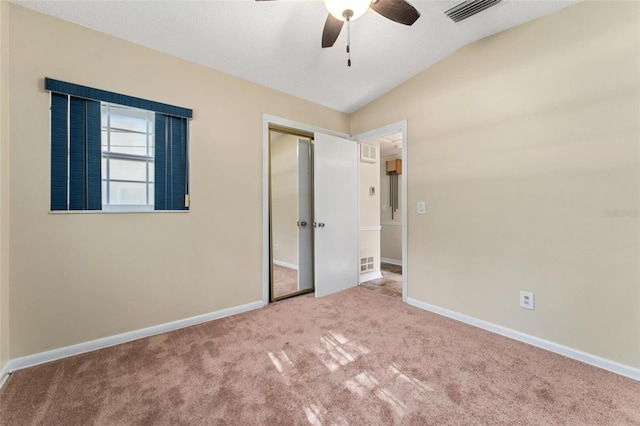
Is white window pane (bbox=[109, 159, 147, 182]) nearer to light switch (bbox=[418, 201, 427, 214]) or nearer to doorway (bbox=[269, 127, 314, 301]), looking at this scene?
doorway (bbox=[269, 127, 314, 301])

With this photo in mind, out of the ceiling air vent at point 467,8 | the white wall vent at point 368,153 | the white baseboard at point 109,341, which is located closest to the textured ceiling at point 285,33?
the ceiling air vent at point 467,8

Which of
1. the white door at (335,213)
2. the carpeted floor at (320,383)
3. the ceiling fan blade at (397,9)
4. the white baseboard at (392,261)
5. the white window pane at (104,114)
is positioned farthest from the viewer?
the white baseboard at (392,261)

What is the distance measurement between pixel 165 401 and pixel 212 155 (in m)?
2.00

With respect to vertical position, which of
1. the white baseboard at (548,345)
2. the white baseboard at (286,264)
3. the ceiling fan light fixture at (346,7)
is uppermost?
the ceiling fan light fixture at (346,7)

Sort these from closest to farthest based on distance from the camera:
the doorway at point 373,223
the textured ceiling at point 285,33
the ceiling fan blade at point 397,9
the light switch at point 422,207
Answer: the ceiling fan blade at point 397,9
the textured ceiling at point 285,33
the light switch at point 422,207
the doorway at point 373,223

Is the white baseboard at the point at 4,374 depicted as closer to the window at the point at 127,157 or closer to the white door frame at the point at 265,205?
the window at the point at 127,157

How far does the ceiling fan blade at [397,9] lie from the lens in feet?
5.35

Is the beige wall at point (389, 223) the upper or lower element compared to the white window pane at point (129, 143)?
lower

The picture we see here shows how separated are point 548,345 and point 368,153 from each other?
9.99ft

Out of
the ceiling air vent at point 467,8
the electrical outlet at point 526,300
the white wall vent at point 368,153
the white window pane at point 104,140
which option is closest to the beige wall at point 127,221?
the white window pane at point 104,140

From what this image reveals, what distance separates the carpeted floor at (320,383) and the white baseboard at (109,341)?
68 mm

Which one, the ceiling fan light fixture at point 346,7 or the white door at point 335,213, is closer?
the ceiling fan light fixture at point 346,7

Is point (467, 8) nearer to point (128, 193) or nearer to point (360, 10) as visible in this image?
point (360, 10)

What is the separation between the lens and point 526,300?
90.0 inches
